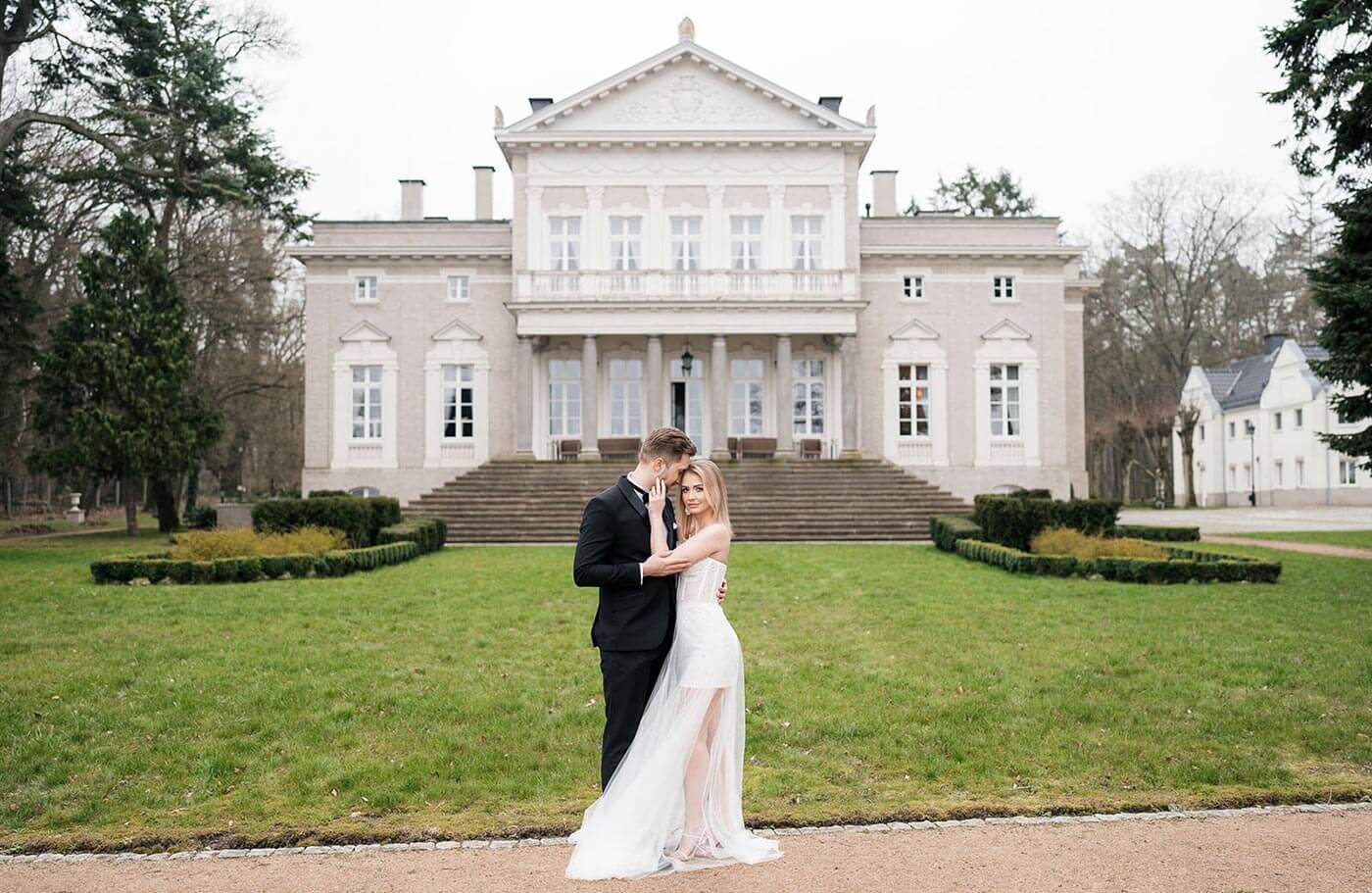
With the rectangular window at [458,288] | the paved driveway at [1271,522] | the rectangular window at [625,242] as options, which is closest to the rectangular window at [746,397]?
the rectangular window at [625,242]

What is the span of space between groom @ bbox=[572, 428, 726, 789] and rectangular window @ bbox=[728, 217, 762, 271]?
2854 centimetres

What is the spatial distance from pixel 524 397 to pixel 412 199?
8494 millimetres

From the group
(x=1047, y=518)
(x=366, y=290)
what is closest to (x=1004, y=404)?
(x=1047, y=518)

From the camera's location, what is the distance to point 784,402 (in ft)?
106

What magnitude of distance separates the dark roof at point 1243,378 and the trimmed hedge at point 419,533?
4164 centimetres

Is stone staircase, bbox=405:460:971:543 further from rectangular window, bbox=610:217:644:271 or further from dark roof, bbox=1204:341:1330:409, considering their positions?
dark roof, bbox=1204:341:1330:409

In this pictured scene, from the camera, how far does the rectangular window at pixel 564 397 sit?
34156 millimetres

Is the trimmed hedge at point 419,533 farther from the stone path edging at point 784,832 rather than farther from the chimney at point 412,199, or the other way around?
the chimney at point 412,199

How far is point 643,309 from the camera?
32625 mm

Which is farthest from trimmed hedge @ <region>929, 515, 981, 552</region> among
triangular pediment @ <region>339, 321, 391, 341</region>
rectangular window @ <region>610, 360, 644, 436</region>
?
triangular pediment @ <region>339, 321, 391, 341</region>

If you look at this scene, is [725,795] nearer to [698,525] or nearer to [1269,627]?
[698,525]

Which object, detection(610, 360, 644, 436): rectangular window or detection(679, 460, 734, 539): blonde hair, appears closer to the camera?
detection(679, 460, 734, 539): blonde hair

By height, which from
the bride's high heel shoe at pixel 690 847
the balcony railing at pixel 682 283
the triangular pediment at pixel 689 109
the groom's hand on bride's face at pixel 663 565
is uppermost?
the triangular pediment at pixel 689 109

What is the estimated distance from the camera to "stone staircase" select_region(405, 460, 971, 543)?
25.1m
